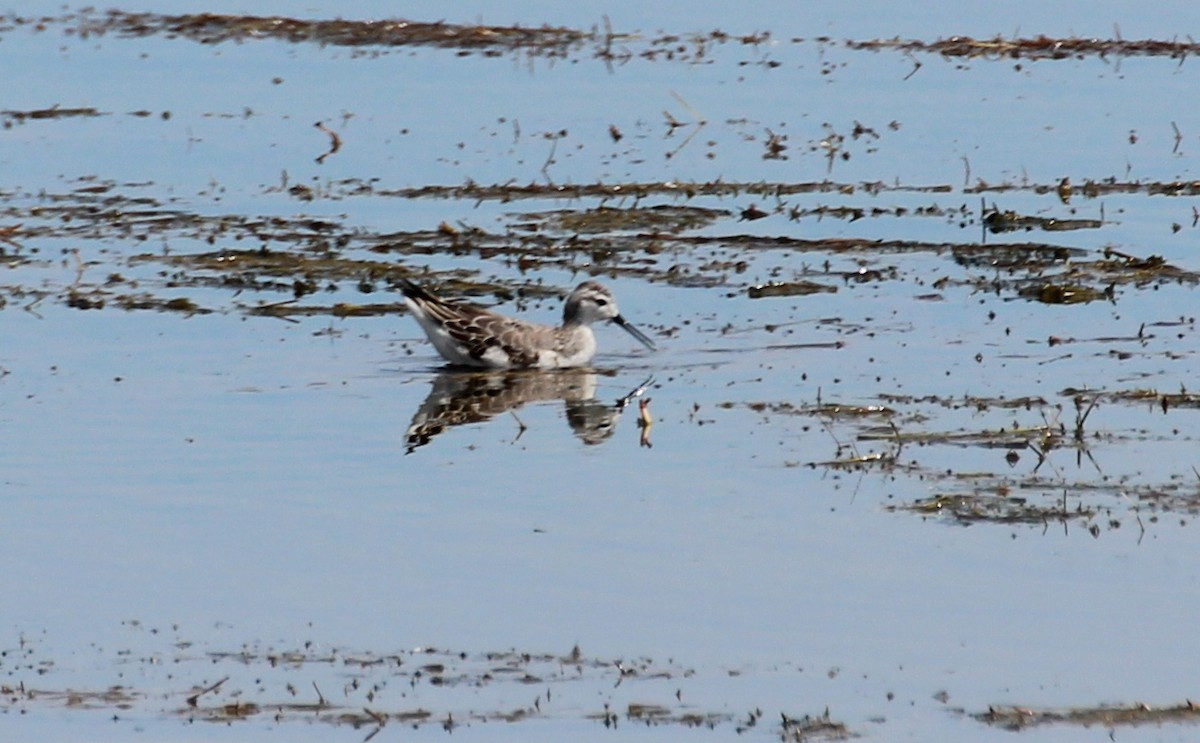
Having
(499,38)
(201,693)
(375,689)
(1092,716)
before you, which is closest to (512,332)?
(375,689)

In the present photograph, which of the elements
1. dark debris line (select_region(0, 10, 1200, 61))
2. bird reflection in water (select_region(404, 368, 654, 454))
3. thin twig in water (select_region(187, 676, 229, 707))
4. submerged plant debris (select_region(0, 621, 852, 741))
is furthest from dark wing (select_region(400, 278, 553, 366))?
dark debris line (select_region(0, 10, 1200, 61))

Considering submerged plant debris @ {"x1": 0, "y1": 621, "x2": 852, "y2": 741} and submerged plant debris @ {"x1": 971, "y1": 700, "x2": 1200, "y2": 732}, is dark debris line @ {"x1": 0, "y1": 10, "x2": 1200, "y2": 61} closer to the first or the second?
submerged plant debris @ {"x1": 0, "y1": 621, "x2": 852, "y2": 741}

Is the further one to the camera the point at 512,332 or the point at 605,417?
the point at 512,332

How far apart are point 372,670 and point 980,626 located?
2.76 metres

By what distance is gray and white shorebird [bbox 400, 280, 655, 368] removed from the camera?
59.5 feet

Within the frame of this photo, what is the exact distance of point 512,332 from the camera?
18375 millimetres

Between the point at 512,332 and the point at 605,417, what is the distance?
2.08 m

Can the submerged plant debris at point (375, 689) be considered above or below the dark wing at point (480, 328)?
below

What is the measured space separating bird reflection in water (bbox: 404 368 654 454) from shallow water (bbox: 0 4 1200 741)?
2.6 inches

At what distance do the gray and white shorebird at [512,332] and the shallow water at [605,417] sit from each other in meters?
0.21

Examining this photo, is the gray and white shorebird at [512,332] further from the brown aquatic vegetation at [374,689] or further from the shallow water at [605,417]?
the brown aquatic vegetation at [374,689]

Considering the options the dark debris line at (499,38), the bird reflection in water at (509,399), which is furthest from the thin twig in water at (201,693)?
the dark debris line at (499,38)

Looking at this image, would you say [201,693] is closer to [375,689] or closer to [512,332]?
[375,689]

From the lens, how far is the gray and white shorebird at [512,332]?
1812cm
